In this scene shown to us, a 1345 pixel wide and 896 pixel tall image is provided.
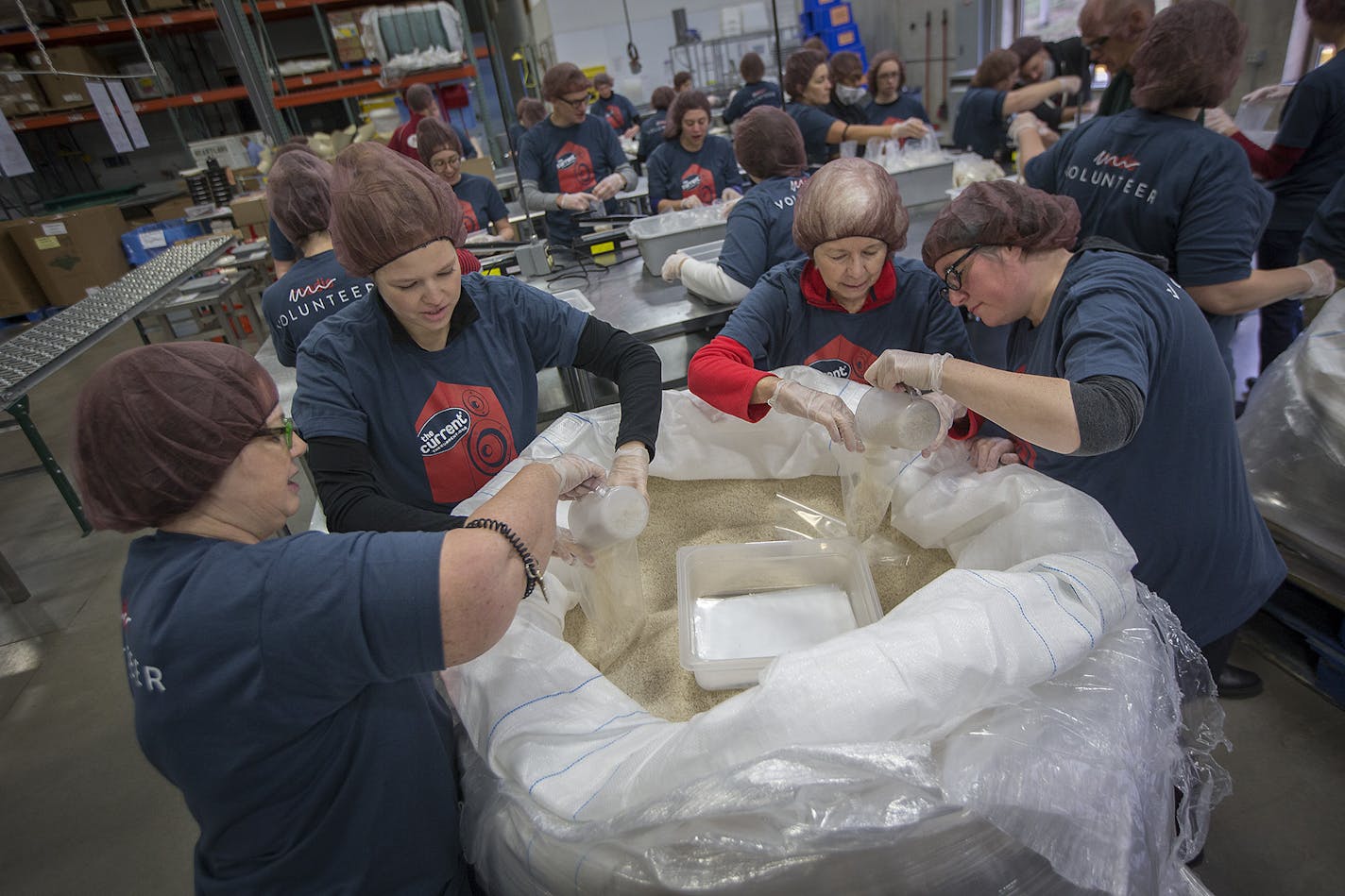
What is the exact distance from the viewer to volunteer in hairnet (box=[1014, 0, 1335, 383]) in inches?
56.9

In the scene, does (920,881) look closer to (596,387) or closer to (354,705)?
(354,705)

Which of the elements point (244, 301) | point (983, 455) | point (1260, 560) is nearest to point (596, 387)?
point (983, 455)

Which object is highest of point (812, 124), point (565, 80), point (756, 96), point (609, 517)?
point (565, 80)

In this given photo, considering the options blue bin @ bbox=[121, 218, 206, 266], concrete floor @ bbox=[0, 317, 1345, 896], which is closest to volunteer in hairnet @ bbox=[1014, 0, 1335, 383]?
concrete floor @ bbox=[0, 317, 1345, 896]

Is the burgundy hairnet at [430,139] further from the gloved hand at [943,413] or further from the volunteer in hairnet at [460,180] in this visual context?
the gloved hand at [943,413]

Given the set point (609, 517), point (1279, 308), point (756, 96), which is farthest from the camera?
point (756, 96)

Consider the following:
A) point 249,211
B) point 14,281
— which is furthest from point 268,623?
point 14,281

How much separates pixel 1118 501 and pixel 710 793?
0.77 m

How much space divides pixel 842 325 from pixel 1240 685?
1271mm

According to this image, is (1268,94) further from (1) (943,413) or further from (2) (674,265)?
(1) (943,413)

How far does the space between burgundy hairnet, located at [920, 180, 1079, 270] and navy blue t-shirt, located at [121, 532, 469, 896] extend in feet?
3.02

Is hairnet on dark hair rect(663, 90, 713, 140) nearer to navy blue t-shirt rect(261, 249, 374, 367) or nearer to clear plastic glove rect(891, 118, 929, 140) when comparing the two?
clear plastic glove rect(891, 118, 929, 140)

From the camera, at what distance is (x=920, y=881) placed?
2.12 feet

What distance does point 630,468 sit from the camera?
3.64 feet
